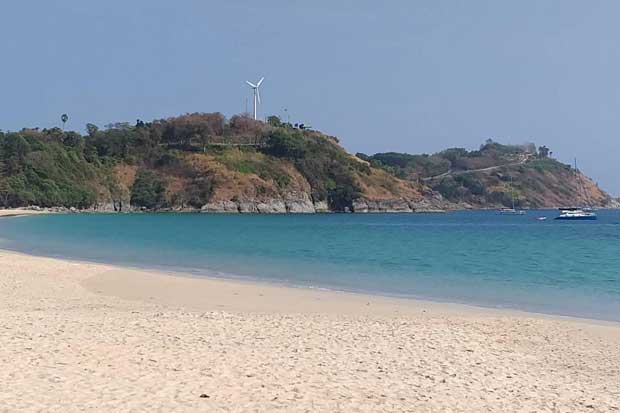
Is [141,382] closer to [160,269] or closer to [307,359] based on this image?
[307,359]

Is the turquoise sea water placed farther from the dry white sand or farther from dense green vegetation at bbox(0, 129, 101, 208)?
dense green vegetation at bbox(0, 129, 101, 208)

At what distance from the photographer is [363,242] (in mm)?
53312

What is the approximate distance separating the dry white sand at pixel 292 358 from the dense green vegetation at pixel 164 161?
401ft

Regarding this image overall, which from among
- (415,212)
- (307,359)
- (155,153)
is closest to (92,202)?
(155,153)

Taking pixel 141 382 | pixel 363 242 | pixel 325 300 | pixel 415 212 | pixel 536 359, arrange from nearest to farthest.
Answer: pixel 141 382 < pixel 536 359 < pixel 325 300 < pixel 363 242 < pixel 415 212

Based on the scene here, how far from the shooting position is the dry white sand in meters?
8.24

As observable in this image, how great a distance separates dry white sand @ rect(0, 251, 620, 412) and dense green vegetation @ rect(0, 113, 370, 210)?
12213 centimetres

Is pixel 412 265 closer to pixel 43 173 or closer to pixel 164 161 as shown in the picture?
pixel 43 173

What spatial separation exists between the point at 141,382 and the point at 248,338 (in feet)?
11.9

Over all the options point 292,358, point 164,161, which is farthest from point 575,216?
point 292,358

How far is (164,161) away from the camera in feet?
512

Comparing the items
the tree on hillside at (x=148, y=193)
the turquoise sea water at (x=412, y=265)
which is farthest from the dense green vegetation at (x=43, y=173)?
the turquoise sea water at (x=412, y=265)

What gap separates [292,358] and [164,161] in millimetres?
149915

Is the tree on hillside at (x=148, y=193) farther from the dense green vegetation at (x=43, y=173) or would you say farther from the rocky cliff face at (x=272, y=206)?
the rocky cliff face at (x=272, y=206)
